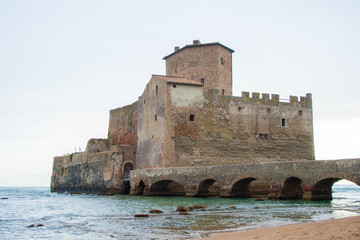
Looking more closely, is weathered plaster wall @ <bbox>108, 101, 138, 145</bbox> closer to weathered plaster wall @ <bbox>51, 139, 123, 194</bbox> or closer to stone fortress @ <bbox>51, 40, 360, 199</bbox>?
stone fortress @ <bbox>51, 40, 360, 199</bbox>

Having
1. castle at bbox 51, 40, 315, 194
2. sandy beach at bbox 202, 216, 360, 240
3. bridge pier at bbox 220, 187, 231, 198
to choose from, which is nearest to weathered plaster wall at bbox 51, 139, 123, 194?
castle at bbox 51, 40, 315, 194

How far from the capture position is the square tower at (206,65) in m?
41.2

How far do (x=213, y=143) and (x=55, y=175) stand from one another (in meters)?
27.1

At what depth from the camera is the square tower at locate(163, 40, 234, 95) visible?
41.2 metres

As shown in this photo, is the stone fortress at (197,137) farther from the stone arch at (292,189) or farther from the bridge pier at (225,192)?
the stone arch at (292,189)

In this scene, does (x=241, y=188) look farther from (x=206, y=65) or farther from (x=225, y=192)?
(x=206, y=65)

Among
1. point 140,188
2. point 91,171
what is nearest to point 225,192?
point 140,188

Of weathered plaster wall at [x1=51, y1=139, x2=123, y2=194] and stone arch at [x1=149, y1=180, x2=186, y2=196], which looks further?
A: weathered plaster wall at [x1=51, y1=139, x2=123, y2=194]

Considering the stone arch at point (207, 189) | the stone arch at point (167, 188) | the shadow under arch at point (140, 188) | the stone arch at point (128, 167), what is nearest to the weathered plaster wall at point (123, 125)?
the stone arch at point (128, 167)

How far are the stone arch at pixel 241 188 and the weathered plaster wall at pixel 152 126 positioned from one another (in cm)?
843

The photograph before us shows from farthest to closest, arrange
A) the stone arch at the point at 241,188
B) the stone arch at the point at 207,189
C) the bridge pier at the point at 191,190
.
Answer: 1. the stone arch at the point at 207,189
2. the bridge pier at the point at 191,190
3. the stone arch at the point at 241,188

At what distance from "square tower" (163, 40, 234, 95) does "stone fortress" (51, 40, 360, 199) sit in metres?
0.10

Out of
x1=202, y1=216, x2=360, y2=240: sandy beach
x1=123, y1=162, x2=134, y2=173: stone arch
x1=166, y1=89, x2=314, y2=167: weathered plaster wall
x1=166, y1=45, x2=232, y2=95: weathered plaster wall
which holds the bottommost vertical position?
x1=202, y1=216, x2=360, y2=240: sandy beach

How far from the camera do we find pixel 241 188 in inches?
1114
